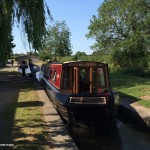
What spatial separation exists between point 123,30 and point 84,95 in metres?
31.3

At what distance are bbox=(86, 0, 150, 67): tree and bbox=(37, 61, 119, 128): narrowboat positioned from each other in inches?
998

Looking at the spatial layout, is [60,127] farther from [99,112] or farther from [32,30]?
[32,30]

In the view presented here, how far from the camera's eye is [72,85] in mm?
13180

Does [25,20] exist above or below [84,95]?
above

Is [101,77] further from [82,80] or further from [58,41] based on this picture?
[58,41]

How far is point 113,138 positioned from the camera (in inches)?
461

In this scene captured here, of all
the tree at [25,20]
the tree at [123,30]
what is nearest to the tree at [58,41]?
the tree at [123,30]

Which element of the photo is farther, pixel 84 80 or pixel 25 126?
pixel 84 80

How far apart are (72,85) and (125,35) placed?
29.5 meters

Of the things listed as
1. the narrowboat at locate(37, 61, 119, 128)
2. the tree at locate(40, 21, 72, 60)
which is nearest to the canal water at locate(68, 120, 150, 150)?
the narrowboat at locate(37, 61, 119, 128)

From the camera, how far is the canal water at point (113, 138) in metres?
10.7

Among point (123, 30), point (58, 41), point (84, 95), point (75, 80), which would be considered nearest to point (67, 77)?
point (75, 80)

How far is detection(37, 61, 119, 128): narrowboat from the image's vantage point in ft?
37.0

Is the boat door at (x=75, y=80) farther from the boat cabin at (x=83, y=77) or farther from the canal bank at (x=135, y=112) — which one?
the canal bank at (x=135, y=112)
